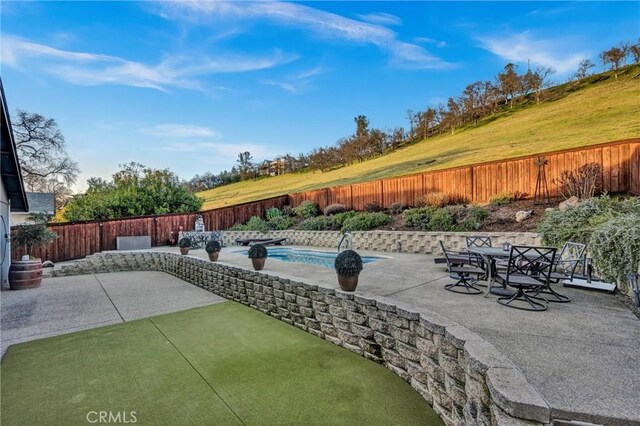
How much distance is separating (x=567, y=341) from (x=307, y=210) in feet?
44.0

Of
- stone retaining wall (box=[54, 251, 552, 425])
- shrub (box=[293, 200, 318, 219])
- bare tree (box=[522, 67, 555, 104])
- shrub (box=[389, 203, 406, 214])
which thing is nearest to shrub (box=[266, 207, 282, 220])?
shrub (box=[293, 200, 318, 219])

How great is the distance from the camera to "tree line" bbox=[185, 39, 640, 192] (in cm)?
2788

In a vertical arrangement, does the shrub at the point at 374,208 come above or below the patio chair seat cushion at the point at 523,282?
above

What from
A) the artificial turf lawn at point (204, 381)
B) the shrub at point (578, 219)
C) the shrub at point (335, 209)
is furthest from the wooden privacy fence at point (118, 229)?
the shrub at point (578, 219)

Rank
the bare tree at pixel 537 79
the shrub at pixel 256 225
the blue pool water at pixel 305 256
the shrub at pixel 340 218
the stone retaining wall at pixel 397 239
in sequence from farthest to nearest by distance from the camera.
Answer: the bare tree at pixel 537 79 → the shrub at pixel 256 225 → the shrub at pixel 340 218 → the blue pool water at pixel 305 256 → the stone retaining wall at pixel 397 239

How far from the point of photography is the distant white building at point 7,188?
22.4ft

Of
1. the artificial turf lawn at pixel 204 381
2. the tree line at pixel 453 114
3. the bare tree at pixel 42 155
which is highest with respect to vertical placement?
the tree line at pixel 453 114

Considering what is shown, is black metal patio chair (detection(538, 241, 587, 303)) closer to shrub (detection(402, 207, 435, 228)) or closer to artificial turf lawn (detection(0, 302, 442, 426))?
artificial turf lawn (detection(0, 302, 442, 426))

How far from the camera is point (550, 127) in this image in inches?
830

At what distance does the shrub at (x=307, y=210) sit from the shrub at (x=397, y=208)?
439 cm

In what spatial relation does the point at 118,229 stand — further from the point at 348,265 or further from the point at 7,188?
the point at 348,265

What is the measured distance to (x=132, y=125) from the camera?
14156mm

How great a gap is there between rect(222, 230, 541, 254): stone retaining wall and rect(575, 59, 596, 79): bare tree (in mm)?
31870

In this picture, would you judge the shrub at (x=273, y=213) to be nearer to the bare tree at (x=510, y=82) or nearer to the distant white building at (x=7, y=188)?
the distant white building at (x=7, y=188)
